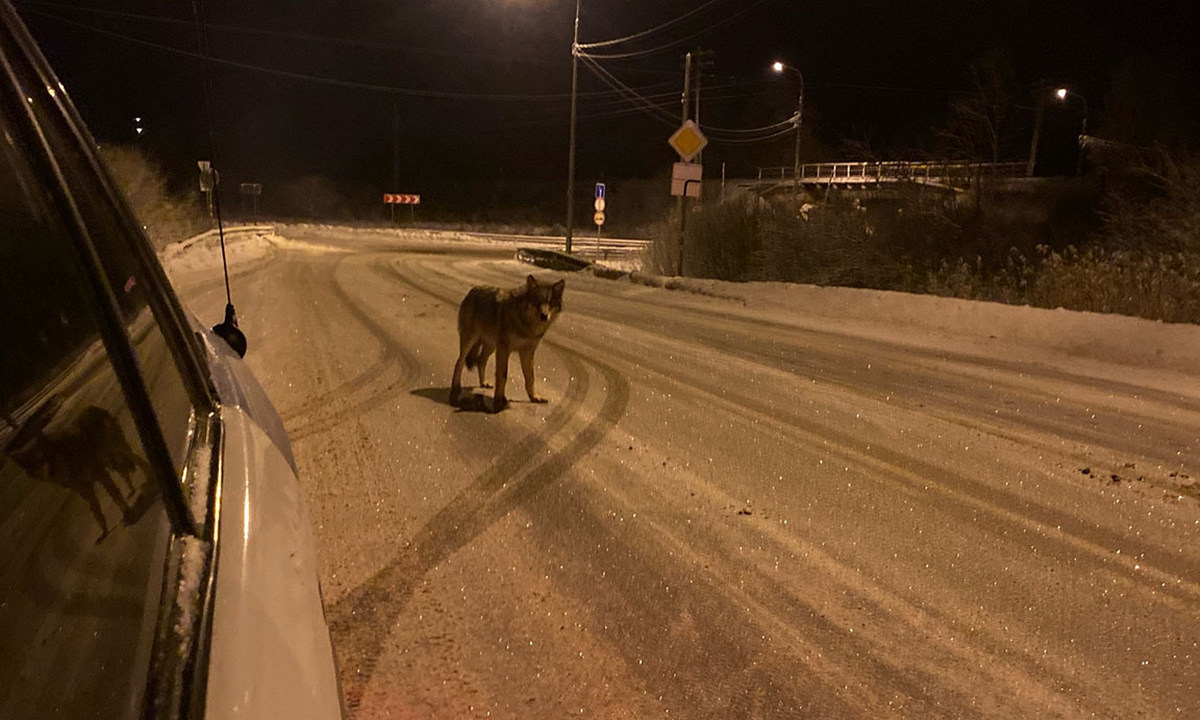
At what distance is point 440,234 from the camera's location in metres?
52.3

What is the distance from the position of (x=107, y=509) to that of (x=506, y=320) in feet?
18.9

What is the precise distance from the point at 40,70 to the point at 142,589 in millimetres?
1305

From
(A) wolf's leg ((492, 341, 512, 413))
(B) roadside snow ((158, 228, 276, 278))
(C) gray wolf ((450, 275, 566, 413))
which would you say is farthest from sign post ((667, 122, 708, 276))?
(A) wolf's leg ((492, 341, 512, 413))

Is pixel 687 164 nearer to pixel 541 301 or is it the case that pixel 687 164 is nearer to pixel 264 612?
pixel 541 301

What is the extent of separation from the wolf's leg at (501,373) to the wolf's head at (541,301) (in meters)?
0.37

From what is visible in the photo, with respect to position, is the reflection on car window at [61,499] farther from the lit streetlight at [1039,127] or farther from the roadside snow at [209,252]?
the lit streetlight at [1039,127]

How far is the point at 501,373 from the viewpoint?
7.19 metres

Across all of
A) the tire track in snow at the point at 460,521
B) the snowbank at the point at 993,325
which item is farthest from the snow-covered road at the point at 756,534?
the snowbank at the point at 993,325

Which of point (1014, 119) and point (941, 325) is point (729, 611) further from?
point (1014, 119)

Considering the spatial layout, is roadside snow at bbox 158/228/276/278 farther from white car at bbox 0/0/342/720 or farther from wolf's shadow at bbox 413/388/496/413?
white car at bbox 0/0/342/720

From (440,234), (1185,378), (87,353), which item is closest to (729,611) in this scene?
(87,353)

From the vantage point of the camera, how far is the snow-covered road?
320 cm

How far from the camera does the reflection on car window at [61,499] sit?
107cm

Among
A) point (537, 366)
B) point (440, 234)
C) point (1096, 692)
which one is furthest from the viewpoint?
point (440, 234)
